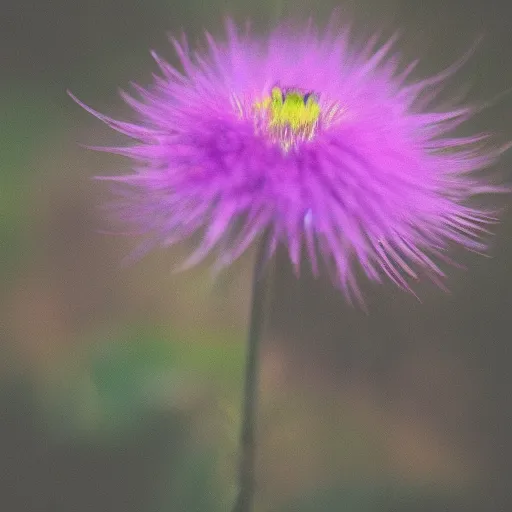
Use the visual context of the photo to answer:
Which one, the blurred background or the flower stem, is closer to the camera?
the flower stem

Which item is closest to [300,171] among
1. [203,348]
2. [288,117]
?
[288,117]

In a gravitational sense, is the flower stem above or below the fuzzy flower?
below

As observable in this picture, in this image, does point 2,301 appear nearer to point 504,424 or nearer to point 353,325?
point 353,325

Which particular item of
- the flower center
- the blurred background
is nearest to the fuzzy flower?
the flower center

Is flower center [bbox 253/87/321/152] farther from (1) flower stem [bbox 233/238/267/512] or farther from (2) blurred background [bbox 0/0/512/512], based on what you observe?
(2) blurred background [bbox 0/0/512/512]

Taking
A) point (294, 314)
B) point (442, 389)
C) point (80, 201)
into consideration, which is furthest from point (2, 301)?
point (442, 389)

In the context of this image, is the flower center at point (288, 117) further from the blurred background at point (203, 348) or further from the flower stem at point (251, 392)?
the blurred background at point (203, 348)

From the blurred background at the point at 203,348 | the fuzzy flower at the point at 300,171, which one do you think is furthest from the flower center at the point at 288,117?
the blurred background at the point at 203,348

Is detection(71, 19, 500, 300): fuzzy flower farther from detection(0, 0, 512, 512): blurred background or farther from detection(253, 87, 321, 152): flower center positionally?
detection(0, 0, 512, 512): blurred background
